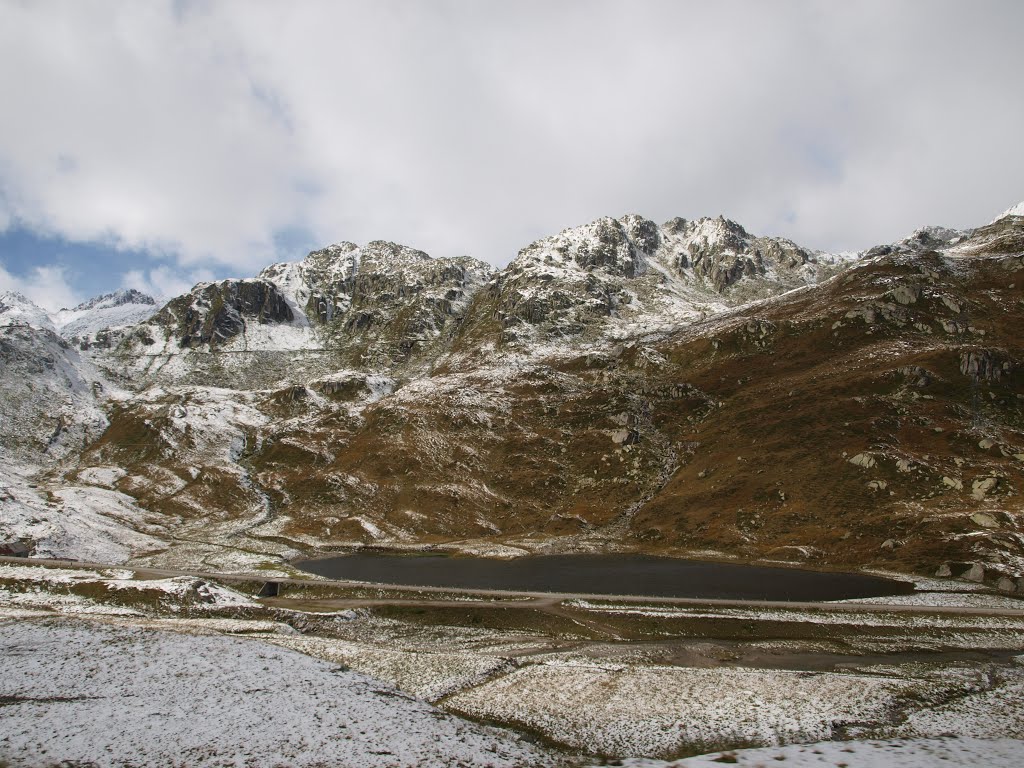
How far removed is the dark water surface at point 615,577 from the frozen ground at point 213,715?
46.4 m

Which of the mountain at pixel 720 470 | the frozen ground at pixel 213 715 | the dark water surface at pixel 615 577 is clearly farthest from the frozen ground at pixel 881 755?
the mountain at pixel 720 470

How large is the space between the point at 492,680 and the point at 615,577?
50804mm

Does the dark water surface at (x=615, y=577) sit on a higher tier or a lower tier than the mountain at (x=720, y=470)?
lower

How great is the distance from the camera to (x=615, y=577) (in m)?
86.1

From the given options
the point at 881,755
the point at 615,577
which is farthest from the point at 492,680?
the point at 615,577

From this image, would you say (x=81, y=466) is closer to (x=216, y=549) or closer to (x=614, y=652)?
(x=216, y=549)

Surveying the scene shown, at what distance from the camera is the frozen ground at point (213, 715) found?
24078 mm

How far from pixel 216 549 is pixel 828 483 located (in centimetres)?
13227

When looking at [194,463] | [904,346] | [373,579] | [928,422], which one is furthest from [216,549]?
[904,346]

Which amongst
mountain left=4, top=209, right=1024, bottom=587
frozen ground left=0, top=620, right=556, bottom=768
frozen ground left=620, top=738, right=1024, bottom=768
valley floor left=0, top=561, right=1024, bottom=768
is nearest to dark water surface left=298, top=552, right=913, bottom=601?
mountain left=4, top=209, right=1024, bottom=587

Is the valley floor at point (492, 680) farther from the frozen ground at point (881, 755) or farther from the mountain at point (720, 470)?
the mountain at point (720, 470)

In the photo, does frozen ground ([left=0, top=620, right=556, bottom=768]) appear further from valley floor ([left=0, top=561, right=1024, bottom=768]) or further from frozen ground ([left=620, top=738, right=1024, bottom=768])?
frozen ground ([left=620, top=738, right=1024, bottom=768])

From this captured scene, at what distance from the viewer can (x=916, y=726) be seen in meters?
30.4

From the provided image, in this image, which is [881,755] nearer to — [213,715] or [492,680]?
[492,680]
